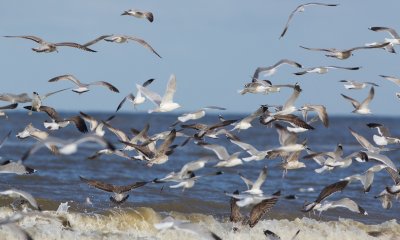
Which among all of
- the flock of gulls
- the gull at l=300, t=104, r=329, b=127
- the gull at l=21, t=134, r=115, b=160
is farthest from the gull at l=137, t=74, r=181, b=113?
the gull at l=21, t=134, r=115, b=160

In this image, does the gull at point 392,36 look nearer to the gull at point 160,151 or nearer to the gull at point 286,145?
the gull at point 286,145

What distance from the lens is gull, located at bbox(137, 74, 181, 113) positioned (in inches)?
581

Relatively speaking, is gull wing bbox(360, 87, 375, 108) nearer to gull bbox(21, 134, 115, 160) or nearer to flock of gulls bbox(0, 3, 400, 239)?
flock of gulls bbox(0, 3, 400, 239)

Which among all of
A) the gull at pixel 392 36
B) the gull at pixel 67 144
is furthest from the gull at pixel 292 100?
the gull at pixel 67 144

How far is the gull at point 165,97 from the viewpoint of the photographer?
1477cm

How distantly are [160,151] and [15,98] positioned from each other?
7.97ft

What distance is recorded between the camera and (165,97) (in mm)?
14961

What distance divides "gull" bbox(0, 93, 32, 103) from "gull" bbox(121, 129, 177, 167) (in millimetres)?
1837

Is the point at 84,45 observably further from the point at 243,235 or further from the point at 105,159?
the point at 105,159

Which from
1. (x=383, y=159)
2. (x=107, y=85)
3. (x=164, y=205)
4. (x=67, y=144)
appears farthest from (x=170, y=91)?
(x=164, y=205)

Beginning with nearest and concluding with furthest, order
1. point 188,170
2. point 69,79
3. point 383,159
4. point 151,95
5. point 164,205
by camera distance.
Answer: point 188,170, point 383,159, point 151,95, point 69,79, point 164,205

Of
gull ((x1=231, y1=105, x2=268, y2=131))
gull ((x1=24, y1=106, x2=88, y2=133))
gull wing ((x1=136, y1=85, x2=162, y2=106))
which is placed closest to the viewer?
gull ((x1=24, y1=106, x2=88, y2=133))

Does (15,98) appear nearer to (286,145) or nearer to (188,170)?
(188,170)

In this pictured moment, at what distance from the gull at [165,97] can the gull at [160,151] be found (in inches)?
21.0
